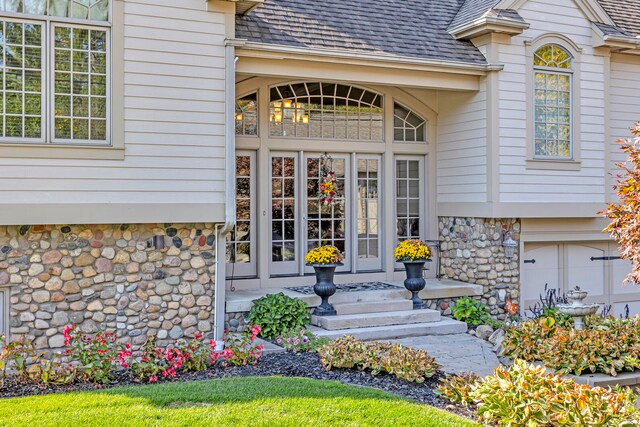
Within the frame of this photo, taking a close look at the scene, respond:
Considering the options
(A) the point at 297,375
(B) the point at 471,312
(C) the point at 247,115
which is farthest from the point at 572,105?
(A) the point at 297,375

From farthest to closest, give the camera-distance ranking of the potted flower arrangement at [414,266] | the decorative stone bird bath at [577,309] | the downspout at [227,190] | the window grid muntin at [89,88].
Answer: the potted flower arrangement at [414,266], the downspout at [227,190], the window grid muntin at [89,88], the decorative stone bird bath at [577,309]

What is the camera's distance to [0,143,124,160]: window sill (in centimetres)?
700

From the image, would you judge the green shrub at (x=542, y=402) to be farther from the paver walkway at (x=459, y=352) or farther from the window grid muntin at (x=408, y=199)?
the window grid muntin at (x=408, y=199)

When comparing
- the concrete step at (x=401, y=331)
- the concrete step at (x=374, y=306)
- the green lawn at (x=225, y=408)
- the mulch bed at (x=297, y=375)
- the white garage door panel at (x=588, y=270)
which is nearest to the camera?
the green lawn at (x=225, y=408)

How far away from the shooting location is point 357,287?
9891 millimetres

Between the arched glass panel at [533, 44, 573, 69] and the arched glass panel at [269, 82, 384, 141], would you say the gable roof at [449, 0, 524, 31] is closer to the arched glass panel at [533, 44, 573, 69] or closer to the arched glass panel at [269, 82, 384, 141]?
the arched glass panel at [533, 44, 573, 69]

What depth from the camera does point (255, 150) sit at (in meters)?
9.86

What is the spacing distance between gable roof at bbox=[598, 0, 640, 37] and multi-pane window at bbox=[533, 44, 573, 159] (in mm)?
1665

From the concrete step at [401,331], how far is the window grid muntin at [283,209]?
1781 millimetres

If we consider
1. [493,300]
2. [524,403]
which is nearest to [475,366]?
[524,403]

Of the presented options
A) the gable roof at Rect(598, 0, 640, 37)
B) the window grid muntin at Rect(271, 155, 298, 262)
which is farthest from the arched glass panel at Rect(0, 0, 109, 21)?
the gable roof at Rect(598, 0, 640, 37)

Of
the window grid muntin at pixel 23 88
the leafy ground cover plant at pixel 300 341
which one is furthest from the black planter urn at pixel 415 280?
the window grid muntin at pixel 23 88

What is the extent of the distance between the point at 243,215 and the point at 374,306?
8.06ft

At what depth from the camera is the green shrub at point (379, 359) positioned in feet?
19.9
